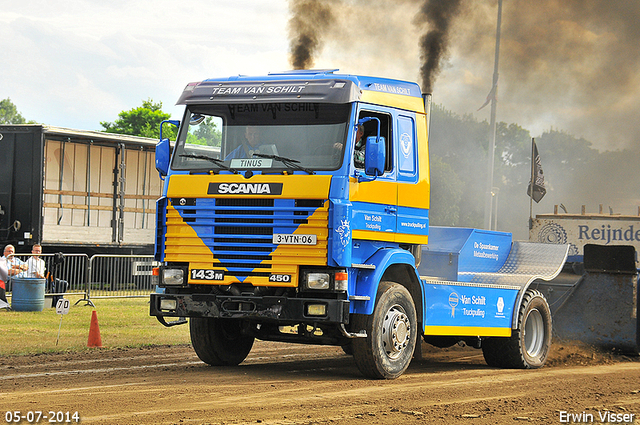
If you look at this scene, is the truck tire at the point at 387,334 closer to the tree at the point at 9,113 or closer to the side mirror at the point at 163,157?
the side mirror at the point at 163,157

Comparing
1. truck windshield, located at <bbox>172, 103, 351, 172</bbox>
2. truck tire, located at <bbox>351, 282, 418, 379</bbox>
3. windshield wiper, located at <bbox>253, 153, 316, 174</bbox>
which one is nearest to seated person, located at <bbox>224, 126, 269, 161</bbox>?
truck windshield, located at <bbox>172, 103, 351, 172</bbox>

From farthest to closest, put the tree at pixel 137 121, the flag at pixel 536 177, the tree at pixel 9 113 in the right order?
the tree at pixel 9 113, the tree at pixel 137 121, the flag at pixel 536 177

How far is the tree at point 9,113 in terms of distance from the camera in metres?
116

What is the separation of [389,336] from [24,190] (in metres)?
14.9

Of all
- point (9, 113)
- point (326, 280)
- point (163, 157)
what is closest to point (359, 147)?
point (326, 280)

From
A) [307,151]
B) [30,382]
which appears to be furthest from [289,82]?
[30,382]

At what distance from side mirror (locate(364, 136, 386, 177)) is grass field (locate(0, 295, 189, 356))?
5.72m

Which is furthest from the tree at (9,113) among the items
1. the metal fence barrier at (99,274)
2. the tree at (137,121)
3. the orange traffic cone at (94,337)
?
the orange traffic cone at (94,337)

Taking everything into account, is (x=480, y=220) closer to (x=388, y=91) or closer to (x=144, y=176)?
(x=144, y=176)

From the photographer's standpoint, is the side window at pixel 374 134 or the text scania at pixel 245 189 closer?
the text scania at pixel 245 189

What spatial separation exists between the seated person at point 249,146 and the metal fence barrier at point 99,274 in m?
10.8

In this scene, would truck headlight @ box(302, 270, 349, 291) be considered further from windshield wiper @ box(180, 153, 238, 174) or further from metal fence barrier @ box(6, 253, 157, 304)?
metal fence barrier @ box(6, 253, 157, 304)

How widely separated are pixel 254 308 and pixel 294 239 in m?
0.90

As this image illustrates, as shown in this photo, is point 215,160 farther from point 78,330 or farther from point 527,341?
point 78,330
